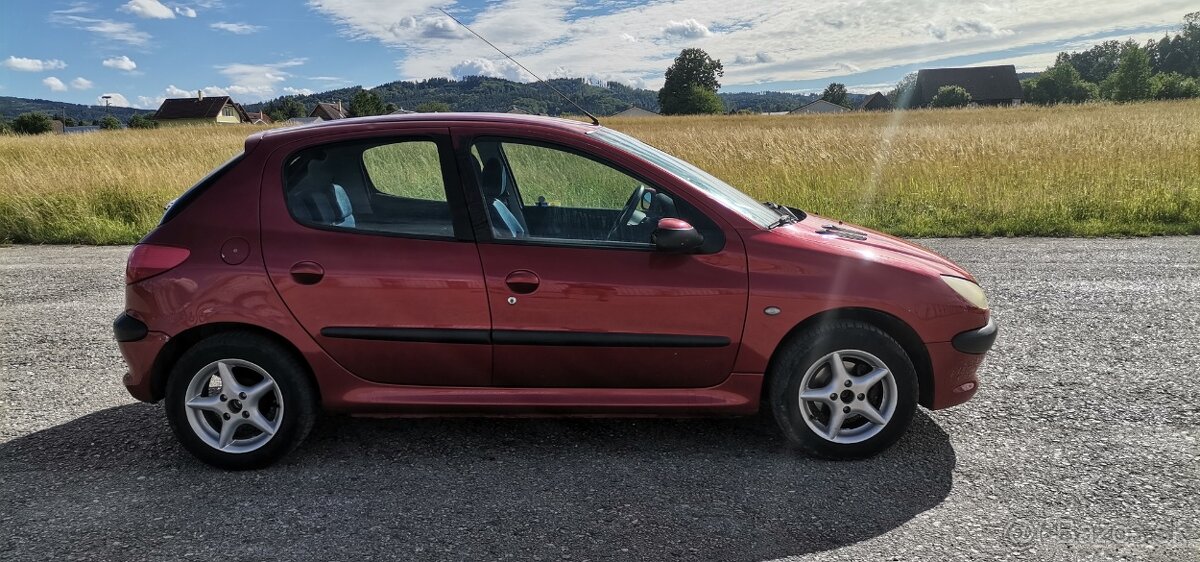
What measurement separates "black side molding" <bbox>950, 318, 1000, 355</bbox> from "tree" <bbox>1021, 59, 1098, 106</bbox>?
93.3m

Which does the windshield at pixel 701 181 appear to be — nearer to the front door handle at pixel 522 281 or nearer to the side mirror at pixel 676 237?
the side mirror at pixel 676 237

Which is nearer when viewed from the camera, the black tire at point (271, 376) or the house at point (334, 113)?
the black tire at point (271, 376)

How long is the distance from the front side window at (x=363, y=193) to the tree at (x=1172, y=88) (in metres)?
71.1

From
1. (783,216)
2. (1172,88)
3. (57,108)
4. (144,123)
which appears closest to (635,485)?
(783,216)

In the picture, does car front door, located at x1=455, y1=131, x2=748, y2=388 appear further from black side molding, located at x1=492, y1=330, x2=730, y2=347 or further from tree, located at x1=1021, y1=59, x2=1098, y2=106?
tree, located at x1=1021, y1=59, x2=1098, y2=106

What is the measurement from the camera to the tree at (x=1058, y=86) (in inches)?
3277

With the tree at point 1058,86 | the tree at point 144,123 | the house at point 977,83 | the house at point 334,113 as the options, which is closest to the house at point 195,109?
the tree at point 144,123

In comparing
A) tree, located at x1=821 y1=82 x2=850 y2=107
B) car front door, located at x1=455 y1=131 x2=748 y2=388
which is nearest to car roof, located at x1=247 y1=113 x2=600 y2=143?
car front door, located at x1=455 y1=131 x2=748 y2=388

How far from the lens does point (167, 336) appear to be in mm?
3248

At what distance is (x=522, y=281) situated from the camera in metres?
3.14

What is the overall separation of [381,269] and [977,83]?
102552 millimetres

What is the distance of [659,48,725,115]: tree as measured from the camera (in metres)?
83.1

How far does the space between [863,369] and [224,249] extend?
2708 millimetres

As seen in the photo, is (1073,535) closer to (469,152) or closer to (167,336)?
(469,152)
